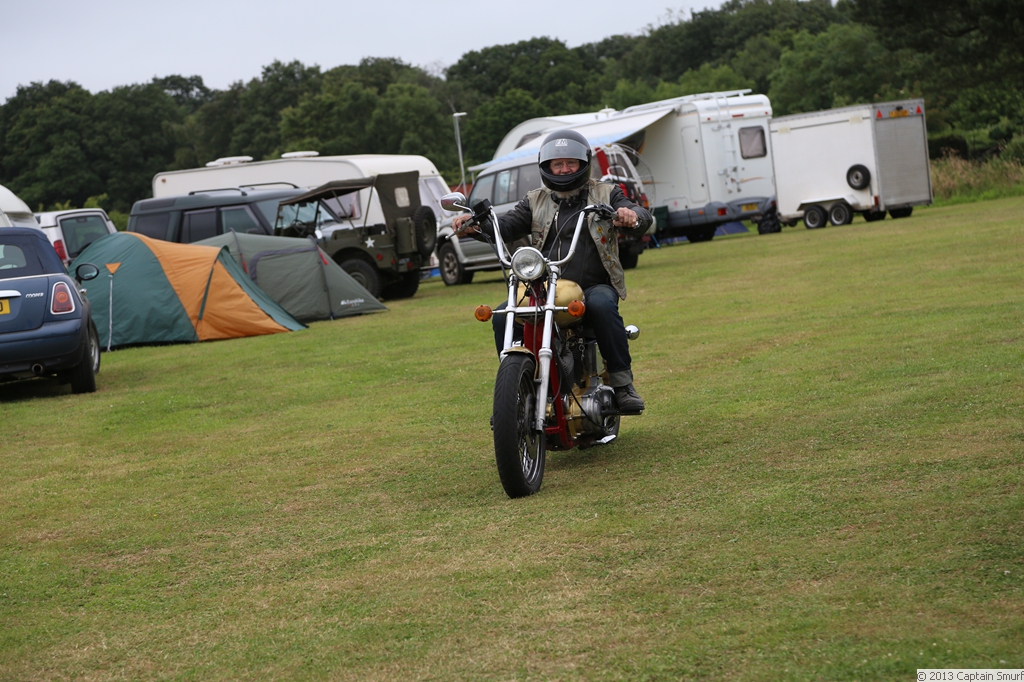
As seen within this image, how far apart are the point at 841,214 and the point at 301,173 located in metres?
12.6

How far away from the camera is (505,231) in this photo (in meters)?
6.97

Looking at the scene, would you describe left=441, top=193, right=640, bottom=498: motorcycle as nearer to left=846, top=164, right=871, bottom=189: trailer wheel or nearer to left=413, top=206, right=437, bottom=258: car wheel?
left=413, top=206, right=437, bottom=258: car wheel

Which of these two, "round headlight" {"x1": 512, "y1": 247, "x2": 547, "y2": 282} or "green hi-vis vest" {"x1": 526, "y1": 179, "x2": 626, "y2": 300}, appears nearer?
"round headlight" {"x1": 512, "y1": 247, "x2": 547, "y2": 282}

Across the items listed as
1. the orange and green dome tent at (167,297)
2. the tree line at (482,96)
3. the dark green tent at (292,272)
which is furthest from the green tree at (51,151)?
the orange and green dome tent at (167,297)

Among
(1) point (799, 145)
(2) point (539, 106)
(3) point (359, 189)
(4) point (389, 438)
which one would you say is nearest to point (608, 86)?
(2) point (539, 106)

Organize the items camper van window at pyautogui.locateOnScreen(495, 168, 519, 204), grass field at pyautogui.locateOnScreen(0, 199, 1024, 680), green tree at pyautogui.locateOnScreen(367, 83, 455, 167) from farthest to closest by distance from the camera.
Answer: green tree at pyautogui.locateOnScreen(367, 83, 455, 167) → camper van window at pyautogui.locateOnScreen(495, 168, 519, 204) → grass field at pyautogui.locateOnScreen(0, 199, 1024, 680)

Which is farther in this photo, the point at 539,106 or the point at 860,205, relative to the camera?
the point at 539,106

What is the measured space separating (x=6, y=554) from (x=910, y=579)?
3.96 metres

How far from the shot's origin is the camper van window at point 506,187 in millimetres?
21406

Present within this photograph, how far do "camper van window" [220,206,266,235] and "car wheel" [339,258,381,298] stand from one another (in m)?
2.24

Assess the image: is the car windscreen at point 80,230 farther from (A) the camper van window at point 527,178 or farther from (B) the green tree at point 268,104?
(B) the green tree at point 268,104

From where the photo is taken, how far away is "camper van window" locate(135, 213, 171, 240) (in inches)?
880

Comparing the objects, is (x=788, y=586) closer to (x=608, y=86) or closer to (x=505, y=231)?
(x=505, y=231)

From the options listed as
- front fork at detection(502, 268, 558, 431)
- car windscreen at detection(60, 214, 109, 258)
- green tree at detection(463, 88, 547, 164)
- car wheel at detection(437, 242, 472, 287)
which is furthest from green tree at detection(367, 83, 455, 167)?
front fork at detection(502, 268, 558, 431)
